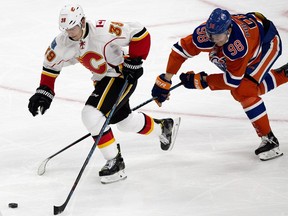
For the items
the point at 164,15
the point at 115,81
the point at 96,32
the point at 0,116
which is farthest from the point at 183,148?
the point at 164,15

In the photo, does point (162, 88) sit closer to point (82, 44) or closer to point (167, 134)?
point (167, 134)

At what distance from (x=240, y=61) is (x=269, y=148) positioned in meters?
0.61

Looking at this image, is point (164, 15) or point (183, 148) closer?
point (183, 148)

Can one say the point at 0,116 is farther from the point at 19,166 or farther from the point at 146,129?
the point at 146,129

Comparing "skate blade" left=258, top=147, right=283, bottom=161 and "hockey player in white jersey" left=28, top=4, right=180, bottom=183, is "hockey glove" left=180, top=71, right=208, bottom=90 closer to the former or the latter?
"hockey player in white jersey" left=28, top=4, right=180, bottom=183

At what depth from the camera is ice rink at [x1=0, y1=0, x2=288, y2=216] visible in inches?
146

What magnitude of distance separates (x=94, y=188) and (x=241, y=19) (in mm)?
1309

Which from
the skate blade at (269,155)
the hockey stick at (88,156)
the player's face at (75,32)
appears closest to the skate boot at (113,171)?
the hockey stick at (88,156)

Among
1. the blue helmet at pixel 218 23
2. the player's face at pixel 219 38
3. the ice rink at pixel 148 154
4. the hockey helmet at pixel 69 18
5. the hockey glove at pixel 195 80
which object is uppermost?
the blue helmet at pixel 218 23

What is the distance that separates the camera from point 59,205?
147 inches

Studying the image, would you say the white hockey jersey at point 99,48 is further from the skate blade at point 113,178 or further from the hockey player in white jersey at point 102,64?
the skate blade at point 113,178

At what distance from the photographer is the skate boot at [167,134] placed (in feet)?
14.6

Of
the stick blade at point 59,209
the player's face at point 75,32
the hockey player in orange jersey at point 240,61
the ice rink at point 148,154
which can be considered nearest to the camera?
the stick blade at point 59,209

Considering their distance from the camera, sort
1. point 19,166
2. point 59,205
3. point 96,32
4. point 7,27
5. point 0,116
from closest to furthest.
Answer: point 59,205, point 96,32, point 19,166, point 0,116, point 7,27
